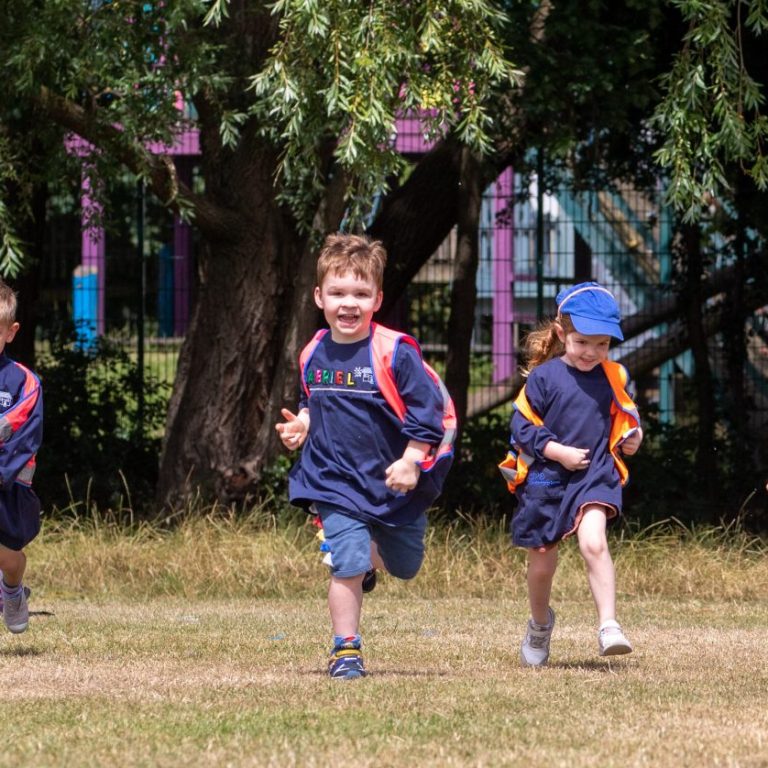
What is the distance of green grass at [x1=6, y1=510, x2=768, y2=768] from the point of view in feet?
14.8

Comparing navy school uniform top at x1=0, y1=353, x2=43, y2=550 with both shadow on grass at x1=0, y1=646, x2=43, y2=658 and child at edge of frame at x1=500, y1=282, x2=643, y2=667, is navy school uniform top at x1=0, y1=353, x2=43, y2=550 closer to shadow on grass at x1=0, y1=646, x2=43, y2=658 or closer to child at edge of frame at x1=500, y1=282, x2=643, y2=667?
shadow on grass at x1=0, y1=646, x2=43, y2=658

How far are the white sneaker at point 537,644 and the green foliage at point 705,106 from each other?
3598 mm

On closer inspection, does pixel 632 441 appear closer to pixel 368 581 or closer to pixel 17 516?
pixel 368 581

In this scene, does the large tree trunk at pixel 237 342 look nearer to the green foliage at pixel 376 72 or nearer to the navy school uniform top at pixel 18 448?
the green foliage at pixel 376 72

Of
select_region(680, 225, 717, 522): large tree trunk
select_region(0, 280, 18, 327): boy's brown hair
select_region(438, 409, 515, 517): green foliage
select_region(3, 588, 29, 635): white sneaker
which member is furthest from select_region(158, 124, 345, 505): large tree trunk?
select_region(0, 280, 18, 327): boy's brown hair

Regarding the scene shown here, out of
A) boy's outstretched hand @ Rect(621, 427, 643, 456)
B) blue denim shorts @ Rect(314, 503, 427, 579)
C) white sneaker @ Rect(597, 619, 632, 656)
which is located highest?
boy's outstretched hand @ Rect(621, 427, 643, 456)

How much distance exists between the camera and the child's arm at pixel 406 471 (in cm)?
569

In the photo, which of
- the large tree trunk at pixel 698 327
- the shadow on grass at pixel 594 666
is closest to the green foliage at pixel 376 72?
the shadow on grass at pixel 594 666

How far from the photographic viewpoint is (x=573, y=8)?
1012 cm

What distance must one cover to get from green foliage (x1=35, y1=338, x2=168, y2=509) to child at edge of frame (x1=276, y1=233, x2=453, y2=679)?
6.95 m

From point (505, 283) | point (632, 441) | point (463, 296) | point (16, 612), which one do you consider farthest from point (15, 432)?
point (505, 283)

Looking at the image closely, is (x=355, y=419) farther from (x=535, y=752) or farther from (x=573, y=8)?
(x=573, y=8)

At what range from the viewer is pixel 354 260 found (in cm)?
595

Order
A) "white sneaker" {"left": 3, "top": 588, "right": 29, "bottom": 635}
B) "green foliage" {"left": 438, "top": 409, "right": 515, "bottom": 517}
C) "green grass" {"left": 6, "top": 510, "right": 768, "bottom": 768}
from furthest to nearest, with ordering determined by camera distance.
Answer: "green foliage" {"left": 438, "top": 409, "right": 515, "bottom": 517} → "white sneaker" {"left": 3, "top": 588, "right": 29, "bottom": 635} → "green grass" {"left": 6, "top": 510, "right": 768, "bottom": 768}
